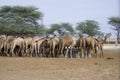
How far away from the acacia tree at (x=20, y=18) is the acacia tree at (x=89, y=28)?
9994mm

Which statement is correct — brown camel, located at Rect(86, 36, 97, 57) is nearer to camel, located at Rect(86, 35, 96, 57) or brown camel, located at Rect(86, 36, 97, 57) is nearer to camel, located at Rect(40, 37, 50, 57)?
camel, located at Rect(86, 35, 96, 57)

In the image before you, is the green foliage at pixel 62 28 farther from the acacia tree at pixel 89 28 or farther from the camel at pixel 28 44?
the camel at pixel 28 44

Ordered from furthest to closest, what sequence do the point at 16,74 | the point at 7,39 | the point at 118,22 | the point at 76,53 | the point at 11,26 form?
the point at 118,22, the point at 11,26, the point at 7,39, the point at 76,53, the point at 16,74

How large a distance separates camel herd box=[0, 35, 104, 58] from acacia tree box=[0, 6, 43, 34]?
2162 centimetres

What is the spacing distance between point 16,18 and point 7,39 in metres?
23.1

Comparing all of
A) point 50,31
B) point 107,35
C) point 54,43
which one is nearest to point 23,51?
point 54,43

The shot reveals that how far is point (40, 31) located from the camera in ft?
160

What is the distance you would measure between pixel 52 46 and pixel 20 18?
984 inches

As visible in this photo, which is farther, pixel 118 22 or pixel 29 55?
pixel 118 22

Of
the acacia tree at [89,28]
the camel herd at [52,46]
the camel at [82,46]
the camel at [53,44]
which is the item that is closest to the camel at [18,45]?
the camel herd at [52,46]

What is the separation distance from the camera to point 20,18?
48.5m

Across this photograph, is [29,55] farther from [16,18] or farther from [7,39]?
[16,18]

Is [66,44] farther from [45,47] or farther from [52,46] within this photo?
[45,47]

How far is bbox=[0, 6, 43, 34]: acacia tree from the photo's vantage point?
156 ft
